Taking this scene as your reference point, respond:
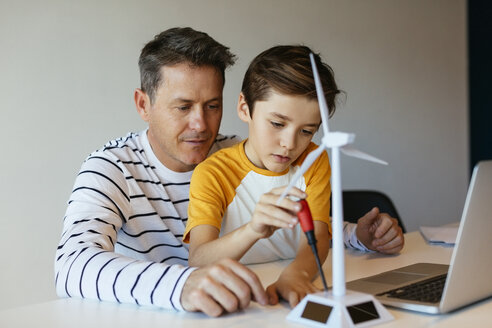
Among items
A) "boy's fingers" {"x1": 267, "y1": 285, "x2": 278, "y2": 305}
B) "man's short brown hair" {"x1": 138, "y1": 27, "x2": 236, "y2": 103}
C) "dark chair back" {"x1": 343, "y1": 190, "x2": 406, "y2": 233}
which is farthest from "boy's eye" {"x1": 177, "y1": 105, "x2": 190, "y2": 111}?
"dark chair back" {"x1": 343, "y1": 190, "x2": 406, "y2": 233}

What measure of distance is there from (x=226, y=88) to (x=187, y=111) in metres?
1.38

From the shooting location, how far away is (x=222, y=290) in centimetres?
90

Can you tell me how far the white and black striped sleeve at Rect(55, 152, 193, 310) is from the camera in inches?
37.9

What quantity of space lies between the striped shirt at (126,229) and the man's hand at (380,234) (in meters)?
0.53

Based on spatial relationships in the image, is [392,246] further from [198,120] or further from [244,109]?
[198,120]

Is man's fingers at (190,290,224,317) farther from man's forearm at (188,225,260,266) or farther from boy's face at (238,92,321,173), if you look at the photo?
boy's face at (238,92,321,173)

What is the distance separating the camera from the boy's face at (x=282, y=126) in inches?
50.7

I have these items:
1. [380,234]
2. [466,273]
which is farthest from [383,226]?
[466,273]

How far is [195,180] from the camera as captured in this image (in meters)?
1.40

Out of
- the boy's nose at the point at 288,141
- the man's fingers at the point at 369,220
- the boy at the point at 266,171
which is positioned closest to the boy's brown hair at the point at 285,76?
the boy at the point at 266,171

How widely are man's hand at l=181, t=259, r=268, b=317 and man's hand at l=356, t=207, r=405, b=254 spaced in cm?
62

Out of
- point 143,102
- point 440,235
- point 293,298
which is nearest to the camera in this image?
point 293,298

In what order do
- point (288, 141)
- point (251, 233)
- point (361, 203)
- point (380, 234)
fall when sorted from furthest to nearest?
point (361, 203) → point (380, 234) → point (288, 141) → point (251, 233)

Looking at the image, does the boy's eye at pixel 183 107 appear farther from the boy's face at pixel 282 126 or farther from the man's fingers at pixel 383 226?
the man's fingers at pixel 383 226
